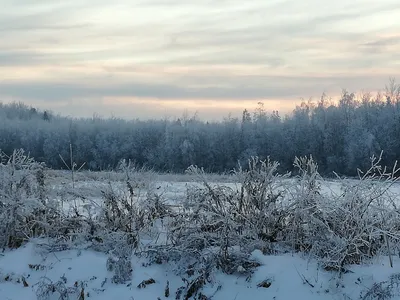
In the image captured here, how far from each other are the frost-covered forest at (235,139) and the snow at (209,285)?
4576cm

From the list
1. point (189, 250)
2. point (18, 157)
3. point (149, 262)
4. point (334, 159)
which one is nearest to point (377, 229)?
point (189, 250)

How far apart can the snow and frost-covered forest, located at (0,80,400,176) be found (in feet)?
150

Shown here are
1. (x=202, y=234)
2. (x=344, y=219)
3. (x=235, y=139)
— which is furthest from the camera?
(x=235, y=139)

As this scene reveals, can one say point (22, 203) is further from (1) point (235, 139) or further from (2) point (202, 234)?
(1) point (235, 139)

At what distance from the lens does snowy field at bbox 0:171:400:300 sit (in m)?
7.96

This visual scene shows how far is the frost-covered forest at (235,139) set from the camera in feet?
196

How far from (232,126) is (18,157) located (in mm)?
66815

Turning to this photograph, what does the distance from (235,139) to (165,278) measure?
206 ft

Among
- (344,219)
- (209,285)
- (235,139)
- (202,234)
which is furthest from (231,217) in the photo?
(235,139)

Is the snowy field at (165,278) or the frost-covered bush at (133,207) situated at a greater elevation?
the frost-covered bush at (133,207)

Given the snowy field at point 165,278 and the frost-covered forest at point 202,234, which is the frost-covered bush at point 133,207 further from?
the snowy field at point 165,278

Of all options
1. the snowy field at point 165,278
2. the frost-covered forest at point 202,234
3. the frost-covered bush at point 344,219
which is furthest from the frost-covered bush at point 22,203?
the frost-covered bush at point 344,219

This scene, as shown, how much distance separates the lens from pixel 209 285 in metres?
8.34

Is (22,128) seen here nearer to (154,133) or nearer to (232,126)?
(154,133)
